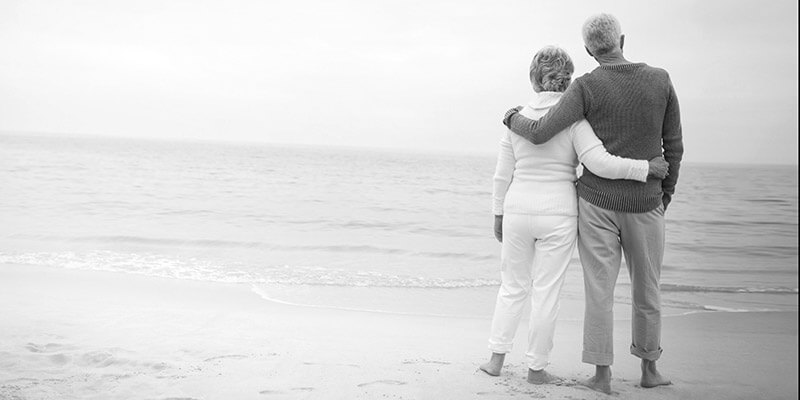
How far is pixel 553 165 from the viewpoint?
8.96ft

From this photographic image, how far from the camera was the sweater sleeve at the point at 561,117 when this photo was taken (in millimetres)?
2596

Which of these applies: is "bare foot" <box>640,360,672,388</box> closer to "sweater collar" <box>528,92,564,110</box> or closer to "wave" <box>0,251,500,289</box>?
"sweater collar" <box>528,92,564,110</box>

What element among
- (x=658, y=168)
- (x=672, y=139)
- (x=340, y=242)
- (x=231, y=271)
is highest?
(x=672, y=139)

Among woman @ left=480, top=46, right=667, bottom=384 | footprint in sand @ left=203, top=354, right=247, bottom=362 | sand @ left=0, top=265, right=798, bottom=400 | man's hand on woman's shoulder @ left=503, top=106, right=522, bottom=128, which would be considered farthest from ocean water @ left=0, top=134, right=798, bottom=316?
man's hand on woman's shoulder @ left=503, top=106, right=522, bottom=128

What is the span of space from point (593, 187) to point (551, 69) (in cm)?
52

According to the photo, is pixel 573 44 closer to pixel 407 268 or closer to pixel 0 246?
pixel 407 268

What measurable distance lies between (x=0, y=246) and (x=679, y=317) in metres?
6.75

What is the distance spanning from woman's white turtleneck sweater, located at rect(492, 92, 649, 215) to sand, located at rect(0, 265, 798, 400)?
0.78 metres

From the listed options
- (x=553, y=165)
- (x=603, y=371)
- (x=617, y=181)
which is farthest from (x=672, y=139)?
(x=603, y=371)

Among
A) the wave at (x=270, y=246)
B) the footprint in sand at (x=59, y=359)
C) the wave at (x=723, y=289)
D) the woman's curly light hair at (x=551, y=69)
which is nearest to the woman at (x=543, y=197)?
the woman's curly light hair at (x=551, y=69)

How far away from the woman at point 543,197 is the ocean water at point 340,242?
2341 mm

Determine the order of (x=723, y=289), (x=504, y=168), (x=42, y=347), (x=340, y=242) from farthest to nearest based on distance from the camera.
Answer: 1. (x=340, y=242)
2. (x=723, y=289)
3. (x=42, y=347)
4. (x=504, y=168)

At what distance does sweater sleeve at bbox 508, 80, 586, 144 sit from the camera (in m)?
2.60

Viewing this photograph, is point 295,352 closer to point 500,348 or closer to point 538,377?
point 500,348
